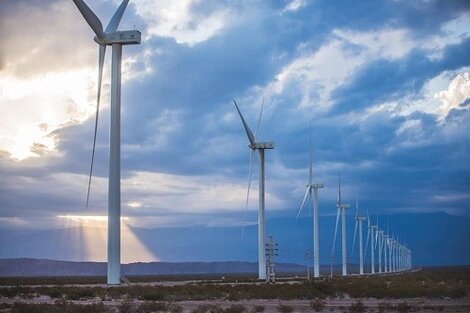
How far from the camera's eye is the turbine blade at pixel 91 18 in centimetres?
5825

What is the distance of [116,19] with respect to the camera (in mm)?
62281

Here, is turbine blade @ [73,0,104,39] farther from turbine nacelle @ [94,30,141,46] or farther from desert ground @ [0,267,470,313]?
desert ground @ [0,267,470,313]

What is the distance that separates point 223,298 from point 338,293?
9.91m

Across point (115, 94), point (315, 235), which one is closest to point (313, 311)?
point (115, 94)

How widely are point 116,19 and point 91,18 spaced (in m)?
3.22

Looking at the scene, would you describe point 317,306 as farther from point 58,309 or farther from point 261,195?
point 261,195

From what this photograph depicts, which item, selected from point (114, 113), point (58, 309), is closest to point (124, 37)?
point (114, 113)

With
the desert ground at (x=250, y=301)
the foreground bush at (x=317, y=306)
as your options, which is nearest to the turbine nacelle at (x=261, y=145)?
the desert ground at (x=250, y=301)

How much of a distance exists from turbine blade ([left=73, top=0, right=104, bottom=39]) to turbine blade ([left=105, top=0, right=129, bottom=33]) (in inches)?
42.0

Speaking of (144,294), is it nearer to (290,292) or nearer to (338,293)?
(290,292)

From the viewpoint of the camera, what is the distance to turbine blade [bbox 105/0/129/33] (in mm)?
61406

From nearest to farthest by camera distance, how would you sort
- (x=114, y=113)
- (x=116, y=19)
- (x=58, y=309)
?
(x=58, y=309) < (x=114, y=113) < (x=116, y=19)

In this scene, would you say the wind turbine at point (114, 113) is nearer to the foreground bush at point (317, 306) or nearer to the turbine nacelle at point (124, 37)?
the turbine nacelle at point (124, 37)

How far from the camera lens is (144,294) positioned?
165ft
